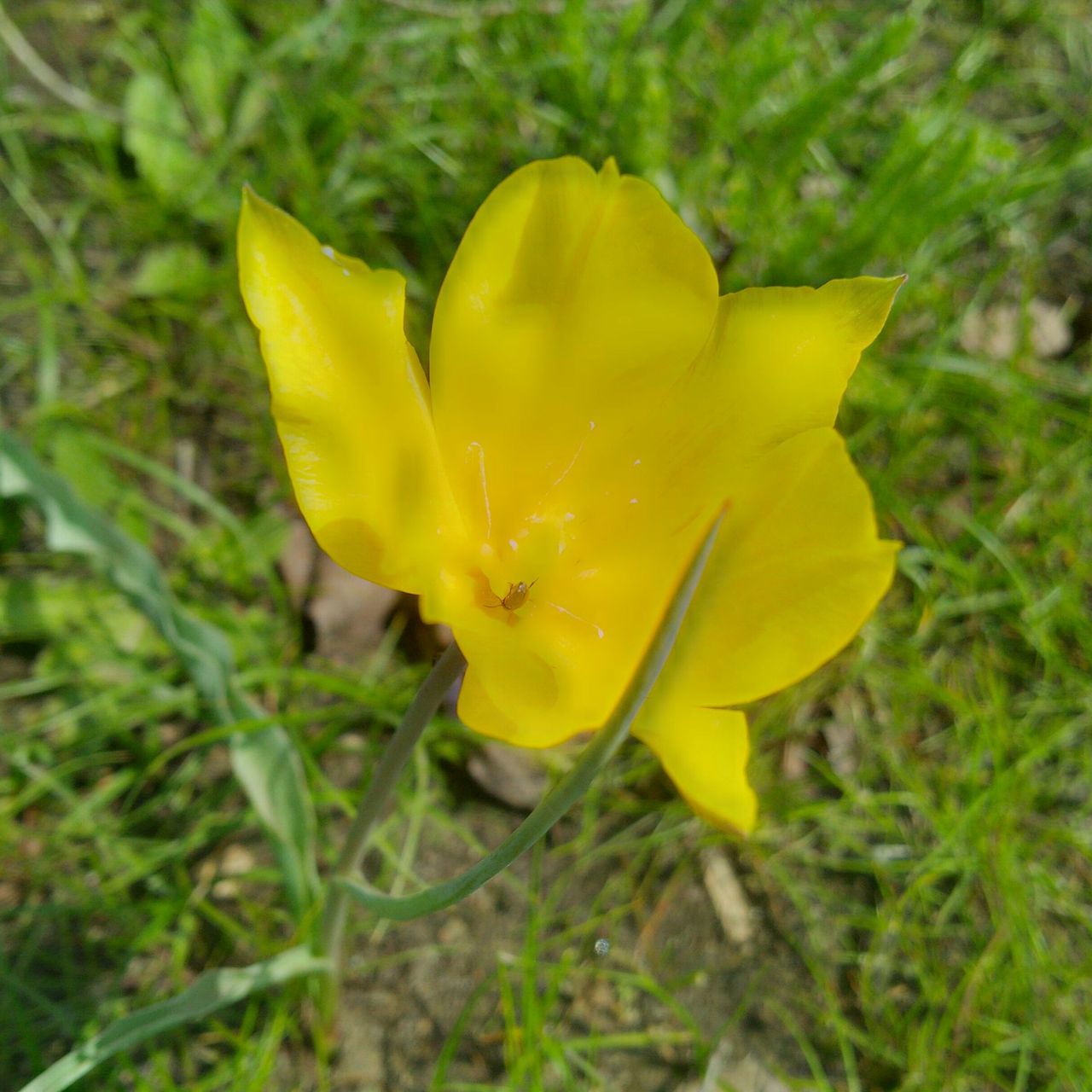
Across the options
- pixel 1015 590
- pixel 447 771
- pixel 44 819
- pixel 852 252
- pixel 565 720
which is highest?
pixel 565 720

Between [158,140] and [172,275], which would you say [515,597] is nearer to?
[172,275]

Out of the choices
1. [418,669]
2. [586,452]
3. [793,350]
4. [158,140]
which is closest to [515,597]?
[586,452]

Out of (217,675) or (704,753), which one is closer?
(704,753)

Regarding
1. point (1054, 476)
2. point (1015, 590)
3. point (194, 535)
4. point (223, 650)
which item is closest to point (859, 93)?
point (1054, 476)

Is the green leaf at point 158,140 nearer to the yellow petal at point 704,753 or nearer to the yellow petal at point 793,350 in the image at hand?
the yellow petal at point 793,350

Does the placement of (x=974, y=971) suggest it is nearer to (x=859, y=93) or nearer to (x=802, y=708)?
(x=802, y=708)
